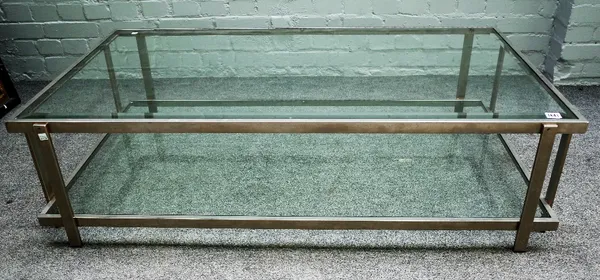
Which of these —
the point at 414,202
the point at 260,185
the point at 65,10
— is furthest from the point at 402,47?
the point at 65,10

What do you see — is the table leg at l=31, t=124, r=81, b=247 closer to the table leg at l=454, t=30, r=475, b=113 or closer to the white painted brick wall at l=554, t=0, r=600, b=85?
the table leg at l=454, t=30, r=475, b=113

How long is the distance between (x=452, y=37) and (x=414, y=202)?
521 millimetres

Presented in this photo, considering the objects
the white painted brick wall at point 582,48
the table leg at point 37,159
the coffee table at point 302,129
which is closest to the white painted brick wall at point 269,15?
the white painted brick wall at point 582,48

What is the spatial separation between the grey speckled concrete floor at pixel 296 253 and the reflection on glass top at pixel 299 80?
33 cm

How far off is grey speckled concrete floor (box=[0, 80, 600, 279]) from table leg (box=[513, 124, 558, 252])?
0.05 meters

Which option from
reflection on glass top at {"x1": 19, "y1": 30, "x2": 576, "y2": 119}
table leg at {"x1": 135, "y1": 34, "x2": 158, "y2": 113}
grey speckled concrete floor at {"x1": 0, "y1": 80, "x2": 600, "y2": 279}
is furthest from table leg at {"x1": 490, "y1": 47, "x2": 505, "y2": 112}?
table leg at {"x1": 135, "y1": 34, "x2": 158, "y2": 113}

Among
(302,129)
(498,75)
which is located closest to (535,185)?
(498,75)

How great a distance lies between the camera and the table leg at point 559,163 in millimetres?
1062

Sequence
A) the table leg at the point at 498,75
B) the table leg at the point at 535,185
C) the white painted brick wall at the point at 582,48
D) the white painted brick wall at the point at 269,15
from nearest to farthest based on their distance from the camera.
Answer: the table leg at the point at 535,185 < the table leg at the point at 498,75 < the white painted brick wall at the point at 582,48 < the white painted brick wall at the point at 269,15

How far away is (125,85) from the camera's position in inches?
53.9

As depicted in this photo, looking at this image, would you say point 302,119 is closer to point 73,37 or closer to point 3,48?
point 73,37

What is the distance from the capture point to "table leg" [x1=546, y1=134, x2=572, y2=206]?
3.48 feet

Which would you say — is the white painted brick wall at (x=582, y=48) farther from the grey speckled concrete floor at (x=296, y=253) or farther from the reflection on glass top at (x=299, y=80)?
the grey speckled concrete floor at (x=296, y=253)

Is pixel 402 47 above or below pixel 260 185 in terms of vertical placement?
above
